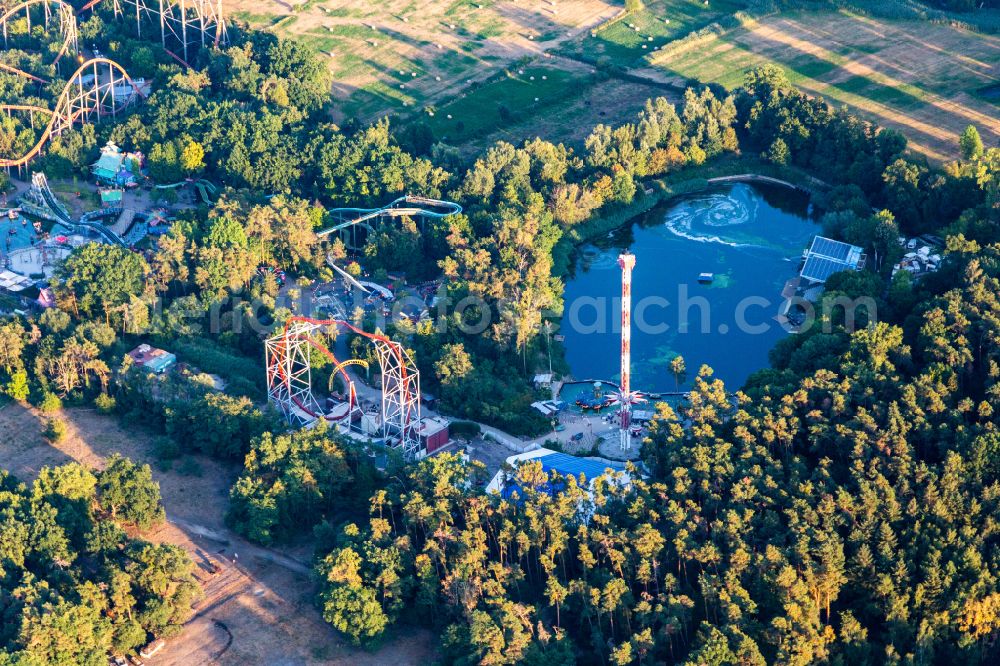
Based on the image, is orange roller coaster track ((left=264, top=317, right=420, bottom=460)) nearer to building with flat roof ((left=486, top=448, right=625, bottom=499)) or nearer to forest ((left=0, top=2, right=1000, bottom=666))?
forest ((left=0, top=2, right=1000, bottom=666))

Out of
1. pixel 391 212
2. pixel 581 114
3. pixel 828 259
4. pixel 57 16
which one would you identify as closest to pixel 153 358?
pixel 391 212

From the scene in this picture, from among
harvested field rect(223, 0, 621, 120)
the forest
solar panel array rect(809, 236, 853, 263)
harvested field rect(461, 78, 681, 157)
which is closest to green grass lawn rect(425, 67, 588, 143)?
harvested field rect(461, 78, 681, 157)

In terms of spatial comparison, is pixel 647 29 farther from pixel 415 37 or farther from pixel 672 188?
pixel 672 188

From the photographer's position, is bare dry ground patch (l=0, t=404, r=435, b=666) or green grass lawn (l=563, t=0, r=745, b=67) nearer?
Result: bare dry ground patch (l=0, t=404, r=435, b=666)

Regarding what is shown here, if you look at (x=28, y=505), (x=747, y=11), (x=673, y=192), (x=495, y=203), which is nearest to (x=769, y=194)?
(x=673, y=192)

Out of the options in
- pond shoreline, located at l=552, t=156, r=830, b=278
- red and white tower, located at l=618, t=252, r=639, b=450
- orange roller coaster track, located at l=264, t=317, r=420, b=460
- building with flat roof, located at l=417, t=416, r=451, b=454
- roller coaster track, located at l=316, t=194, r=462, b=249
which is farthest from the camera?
pond shoreline, located at l=552, t=156, r=830, b=278

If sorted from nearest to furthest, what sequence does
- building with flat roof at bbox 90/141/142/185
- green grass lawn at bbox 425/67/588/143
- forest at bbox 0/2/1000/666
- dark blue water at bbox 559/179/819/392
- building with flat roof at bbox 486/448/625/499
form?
forest at bbox 0/2/1000/666 → building with flat roof at bbox 486/448/625/499 → dark blue water at bbox 559/179/819/392 → building with flat roof at bbox 90/141/142/185 → green grass lawn at bbox 425/67/588/143

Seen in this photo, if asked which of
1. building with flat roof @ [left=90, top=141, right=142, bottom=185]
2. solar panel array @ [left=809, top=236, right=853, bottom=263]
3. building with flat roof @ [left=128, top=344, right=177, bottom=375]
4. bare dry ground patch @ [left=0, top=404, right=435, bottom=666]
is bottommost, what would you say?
bare dry ground patch @ [left=0, top=404, right=435, bottom=666]

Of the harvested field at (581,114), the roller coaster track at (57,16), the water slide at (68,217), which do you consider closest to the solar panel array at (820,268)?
the harvested field at (581,114)
